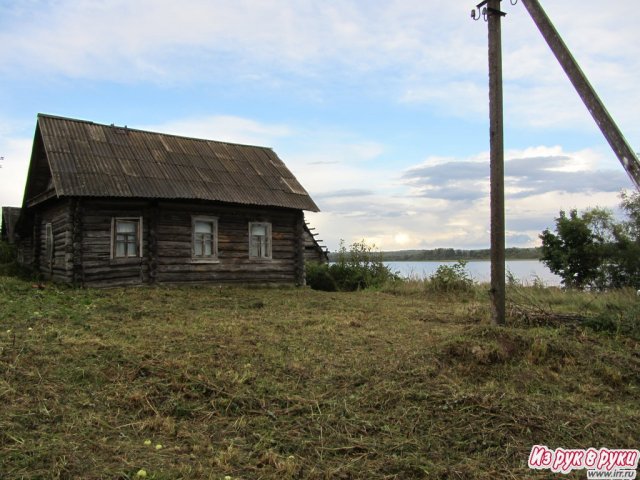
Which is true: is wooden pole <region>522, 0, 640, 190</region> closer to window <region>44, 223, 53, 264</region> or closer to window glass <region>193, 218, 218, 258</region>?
window glass <region>193, 218, 218, 258</region>

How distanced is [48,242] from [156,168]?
4.38 m

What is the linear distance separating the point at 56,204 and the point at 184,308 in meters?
7.03

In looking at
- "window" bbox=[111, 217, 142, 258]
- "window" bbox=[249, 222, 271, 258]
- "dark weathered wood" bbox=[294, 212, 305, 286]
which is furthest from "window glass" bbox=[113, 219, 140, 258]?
"dark weathered wood" bbox=[294, 212, 305, 286]

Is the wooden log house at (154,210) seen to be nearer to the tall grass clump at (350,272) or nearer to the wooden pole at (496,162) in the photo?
the tall grass clump at (350,272)

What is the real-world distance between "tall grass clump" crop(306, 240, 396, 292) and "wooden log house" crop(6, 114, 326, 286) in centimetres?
394

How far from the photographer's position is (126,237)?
48.1 ft

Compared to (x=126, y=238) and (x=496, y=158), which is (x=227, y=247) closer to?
(x=126, y=238)

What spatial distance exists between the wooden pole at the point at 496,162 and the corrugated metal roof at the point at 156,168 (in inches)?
370

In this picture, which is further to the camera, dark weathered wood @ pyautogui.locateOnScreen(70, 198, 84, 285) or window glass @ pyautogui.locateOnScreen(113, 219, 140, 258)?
window glass @ pyautogui.locateOnScreen(113, 219, 140, 258)

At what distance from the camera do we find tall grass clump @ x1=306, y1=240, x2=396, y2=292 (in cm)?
2111

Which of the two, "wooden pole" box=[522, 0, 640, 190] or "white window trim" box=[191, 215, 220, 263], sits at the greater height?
"wooden pole" box=[522, 0, 640, 190]

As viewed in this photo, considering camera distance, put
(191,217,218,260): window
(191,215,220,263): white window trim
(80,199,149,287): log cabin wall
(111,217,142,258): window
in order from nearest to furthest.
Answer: (80,199,149,287): log cabin wall, (111,217,142,258): window, (191,215,220,263): white window trim, (191,217,218,260): window

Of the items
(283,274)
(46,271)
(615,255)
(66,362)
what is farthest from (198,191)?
(615,255)

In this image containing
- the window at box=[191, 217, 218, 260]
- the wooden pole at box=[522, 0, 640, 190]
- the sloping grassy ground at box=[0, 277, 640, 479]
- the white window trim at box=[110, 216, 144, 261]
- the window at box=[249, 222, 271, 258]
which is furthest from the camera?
the window at box=[249, 222, 271, 258]
